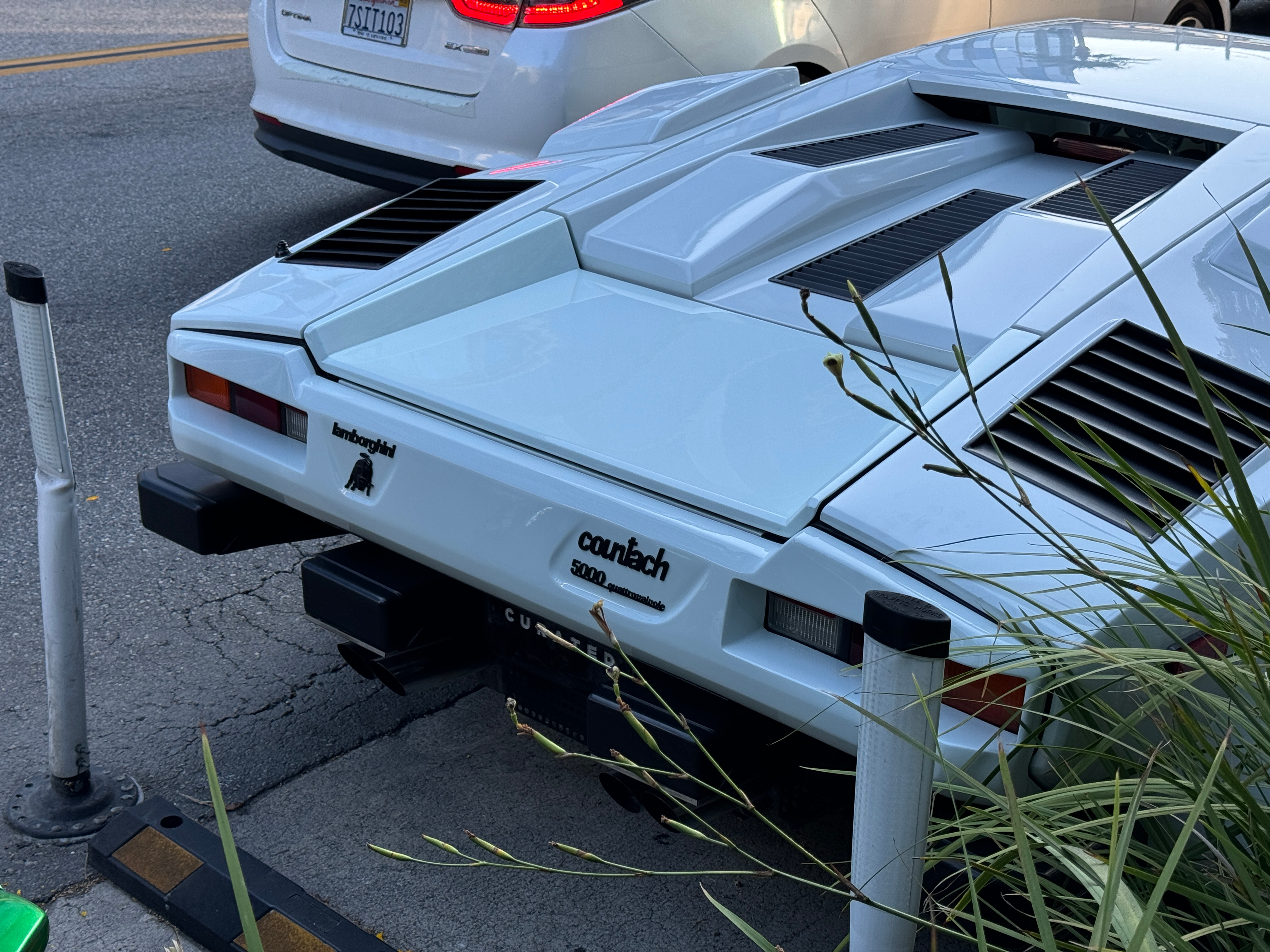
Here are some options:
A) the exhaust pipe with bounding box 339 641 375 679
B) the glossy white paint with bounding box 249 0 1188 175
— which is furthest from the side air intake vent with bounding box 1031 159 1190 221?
the glossy white paint with bounding box 249 0 1188 175

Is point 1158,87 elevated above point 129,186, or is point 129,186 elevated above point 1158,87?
point 1158,87

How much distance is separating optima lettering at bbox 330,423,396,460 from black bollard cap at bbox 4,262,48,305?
60cm

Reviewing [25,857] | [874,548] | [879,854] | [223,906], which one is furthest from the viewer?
[25,857]

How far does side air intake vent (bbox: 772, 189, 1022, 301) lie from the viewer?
107 inches

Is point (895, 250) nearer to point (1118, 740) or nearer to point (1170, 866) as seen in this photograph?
point (1118, 740)

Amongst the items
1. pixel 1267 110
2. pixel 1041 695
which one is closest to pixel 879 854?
pixel 1041 695

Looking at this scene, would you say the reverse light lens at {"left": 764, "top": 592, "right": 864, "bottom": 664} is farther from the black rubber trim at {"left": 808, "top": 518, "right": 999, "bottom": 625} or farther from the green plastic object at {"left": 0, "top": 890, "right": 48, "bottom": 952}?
the green plastic object at {"left": 0, "top": 890, "right": 48, "bottom": 952}

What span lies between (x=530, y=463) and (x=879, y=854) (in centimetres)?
98

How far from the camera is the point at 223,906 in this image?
246 cm

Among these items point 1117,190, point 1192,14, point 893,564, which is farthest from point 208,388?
point 1192,14

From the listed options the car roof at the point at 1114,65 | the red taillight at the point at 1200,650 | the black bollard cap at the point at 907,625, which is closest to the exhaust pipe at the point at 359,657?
the black bollard cap at the point at 907,625

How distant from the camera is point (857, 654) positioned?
2029 mm

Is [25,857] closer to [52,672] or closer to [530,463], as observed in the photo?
[52,672]

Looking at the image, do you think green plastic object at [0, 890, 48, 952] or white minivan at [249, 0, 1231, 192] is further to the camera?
white minivan at [249, 0, 1231, 192]
